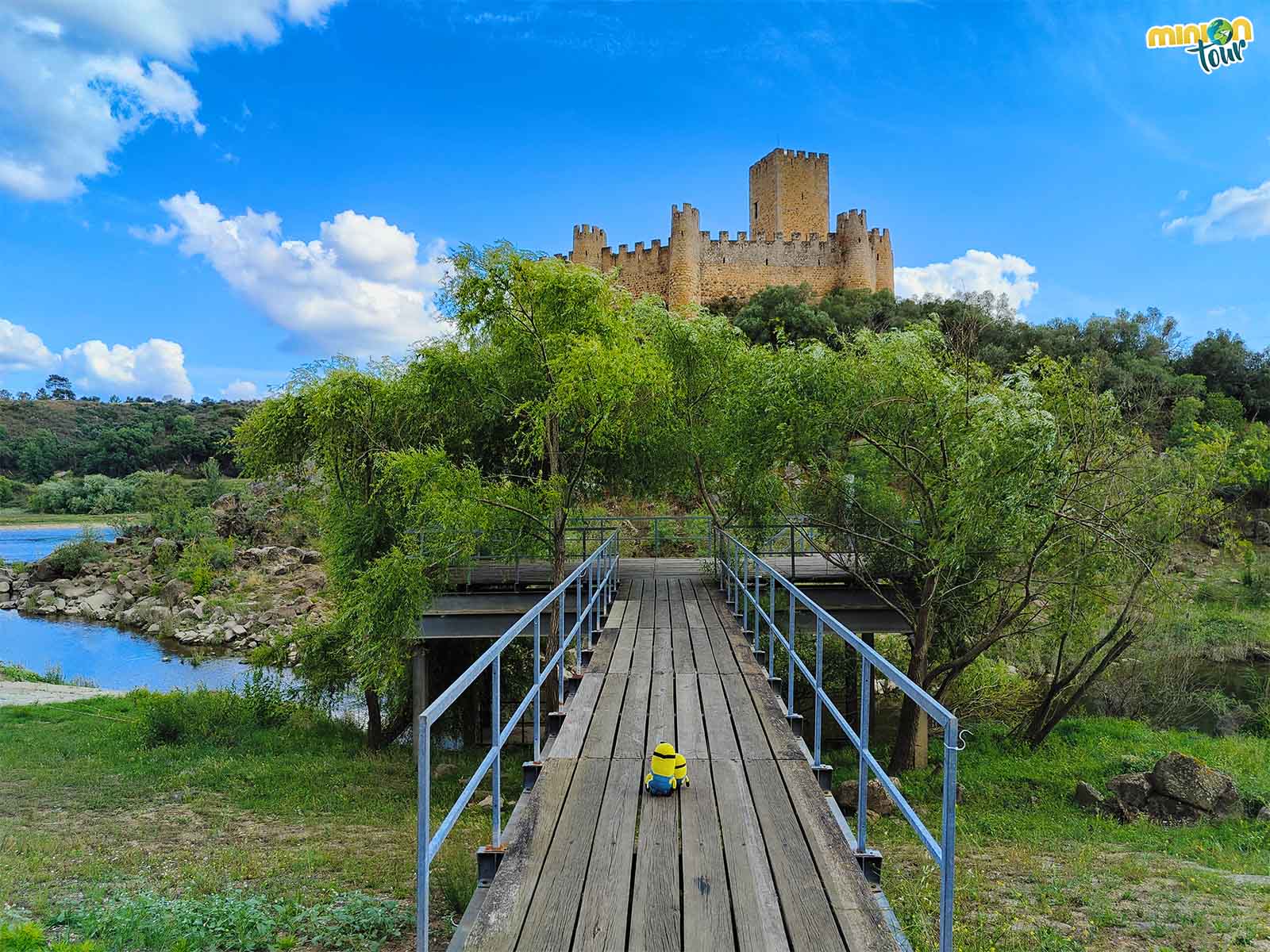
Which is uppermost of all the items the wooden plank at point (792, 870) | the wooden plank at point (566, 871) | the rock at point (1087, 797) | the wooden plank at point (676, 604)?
the wooden plank at point (566, 871)

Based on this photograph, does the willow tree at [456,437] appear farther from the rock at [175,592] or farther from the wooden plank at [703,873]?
the rock at [175,592]

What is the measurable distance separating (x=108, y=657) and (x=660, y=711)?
27.2 m

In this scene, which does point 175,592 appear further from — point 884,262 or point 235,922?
point 884,262

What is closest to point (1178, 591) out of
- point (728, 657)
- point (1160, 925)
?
point (1160, 925)

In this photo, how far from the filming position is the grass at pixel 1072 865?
6.11 metres

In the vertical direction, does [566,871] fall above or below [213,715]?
above

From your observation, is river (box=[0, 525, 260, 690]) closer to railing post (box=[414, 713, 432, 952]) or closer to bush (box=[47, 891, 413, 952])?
bush (box=[47, 891, 413, 952])

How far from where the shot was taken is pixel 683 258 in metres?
47.0

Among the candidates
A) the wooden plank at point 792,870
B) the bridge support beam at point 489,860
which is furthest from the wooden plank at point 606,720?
the bridge support beam at point 489,860

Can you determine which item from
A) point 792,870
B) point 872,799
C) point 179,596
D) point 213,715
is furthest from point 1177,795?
point 179,596

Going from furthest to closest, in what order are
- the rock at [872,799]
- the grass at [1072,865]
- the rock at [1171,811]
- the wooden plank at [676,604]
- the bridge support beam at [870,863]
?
the rock at [872,799]
the rock at [1171,811]
the wooden plank at [676,604]
the grass at [1072,865]
the bridge support beam at [870,863]

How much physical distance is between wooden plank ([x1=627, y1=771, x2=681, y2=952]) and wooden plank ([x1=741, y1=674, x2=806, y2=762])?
1.03 metres

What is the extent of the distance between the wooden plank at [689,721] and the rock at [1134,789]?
26.8 feet

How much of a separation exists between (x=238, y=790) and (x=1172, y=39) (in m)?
17.7
